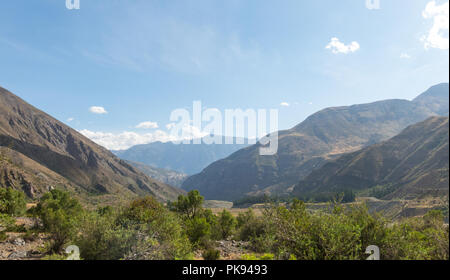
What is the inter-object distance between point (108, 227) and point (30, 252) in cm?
981

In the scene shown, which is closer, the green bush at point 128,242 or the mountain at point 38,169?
the green bush at point 128,242

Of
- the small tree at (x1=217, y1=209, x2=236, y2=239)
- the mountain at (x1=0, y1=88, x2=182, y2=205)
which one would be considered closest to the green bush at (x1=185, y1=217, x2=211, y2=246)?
the small tree at (x1=217, y1=209, x2=236, y2=239)

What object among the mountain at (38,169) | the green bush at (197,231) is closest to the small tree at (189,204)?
the green bush at (197,231)

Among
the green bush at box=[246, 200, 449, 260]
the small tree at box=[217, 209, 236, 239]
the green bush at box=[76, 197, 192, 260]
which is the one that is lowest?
the small tree at box=[217, 209, 236, 239]

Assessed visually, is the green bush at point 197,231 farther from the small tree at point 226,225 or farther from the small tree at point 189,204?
the small tree at point 226,225

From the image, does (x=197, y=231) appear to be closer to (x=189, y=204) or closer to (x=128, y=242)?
(x=128, y=242)

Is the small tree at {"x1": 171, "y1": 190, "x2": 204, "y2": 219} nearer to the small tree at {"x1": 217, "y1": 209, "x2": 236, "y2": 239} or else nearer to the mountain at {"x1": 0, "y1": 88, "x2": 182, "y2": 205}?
the small tree at {"x1": 217, "y1": 209, "x2": 236, "y2": 239}

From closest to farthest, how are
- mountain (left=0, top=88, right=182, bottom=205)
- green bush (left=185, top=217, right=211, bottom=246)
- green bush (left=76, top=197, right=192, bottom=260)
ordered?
green bush (left=76, top=197, right=192, bottom=260), green bush (left=185, top=217, right=211, bottom=246), mountain (left=0, top=88, right=182, bottom=205)

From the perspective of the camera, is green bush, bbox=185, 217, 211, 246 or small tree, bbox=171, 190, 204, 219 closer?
green bush, bbox=185, 217, 211, 246

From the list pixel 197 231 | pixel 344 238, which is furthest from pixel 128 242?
pixel 344 238

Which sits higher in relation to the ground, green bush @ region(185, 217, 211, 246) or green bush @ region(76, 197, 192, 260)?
green bush @ region(76, 197, 192, 260)
